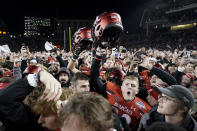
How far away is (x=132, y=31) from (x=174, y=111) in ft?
168

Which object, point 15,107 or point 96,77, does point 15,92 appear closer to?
point 15,107

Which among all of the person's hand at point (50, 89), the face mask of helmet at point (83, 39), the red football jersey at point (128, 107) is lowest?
the red football jersey at point (128, 107)

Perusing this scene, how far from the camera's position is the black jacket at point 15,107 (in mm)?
1653

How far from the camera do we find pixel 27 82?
5.56ft

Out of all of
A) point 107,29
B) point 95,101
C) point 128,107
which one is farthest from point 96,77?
point 95,101

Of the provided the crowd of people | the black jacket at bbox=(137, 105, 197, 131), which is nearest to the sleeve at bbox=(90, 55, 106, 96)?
the crowd of people

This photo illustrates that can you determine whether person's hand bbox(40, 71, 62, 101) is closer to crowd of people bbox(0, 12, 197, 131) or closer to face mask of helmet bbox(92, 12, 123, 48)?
crowd of people bbox(0, 12, 197, 131)

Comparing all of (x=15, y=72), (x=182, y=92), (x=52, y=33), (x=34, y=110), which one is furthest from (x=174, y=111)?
(x=52, y=33)

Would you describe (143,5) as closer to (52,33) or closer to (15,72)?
(52,33)

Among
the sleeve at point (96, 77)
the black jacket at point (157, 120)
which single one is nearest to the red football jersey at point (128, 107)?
the sleeve at point (96, 77)

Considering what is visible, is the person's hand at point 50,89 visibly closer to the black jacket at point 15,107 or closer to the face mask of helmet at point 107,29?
the black jacket at point 15,107

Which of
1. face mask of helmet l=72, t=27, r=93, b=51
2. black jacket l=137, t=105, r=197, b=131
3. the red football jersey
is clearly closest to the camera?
black jacket l=137, t=105, r=197, b=131

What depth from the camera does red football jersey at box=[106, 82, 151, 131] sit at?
304 centimetres

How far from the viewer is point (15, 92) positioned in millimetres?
1670
